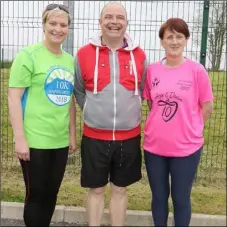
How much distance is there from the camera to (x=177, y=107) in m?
3.06

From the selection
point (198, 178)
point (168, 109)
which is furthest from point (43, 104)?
point (198, 178)

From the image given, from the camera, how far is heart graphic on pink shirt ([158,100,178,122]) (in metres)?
3.07

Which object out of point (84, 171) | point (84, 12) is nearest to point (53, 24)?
point (84, 171)

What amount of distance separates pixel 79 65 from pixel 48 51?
0.27 m

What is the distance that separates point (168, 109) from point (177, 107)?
0.23 feet

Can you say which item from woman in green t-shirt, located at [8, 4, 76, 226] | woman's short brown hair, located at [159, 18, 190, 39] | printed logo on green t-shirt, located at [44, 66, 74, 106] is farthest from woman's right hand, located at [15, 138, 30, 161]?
woman's short brown hair, located at [159, 18, 190, 39]

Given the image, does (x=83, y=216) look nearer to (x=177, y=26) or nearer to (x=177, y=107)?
(x=177, y=107)

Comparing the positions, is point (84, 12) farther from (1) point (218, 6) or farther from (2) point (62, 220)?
(2) point (62, 220)

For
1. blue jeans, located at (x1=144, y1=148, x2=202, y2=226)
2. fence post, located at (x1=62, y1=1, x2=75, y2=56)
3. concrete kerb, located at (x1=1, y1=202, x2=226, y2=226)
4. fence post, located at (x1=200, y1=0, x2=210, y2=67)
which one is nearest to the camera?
blue jeans, located at (x1=144, y1=148, x2=202, y2=226)

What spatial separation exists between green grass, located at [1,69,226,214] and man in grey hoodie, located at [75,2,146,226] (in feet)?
3.57

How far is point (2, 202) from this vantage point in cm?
432

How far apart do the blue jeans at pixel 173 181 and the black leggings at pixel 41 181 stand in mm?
716

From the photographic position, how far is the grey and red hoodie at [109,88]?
3.12 meters

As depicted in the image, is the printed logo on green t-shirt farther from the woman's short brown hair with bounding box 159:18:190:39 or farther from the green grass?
the green grass
